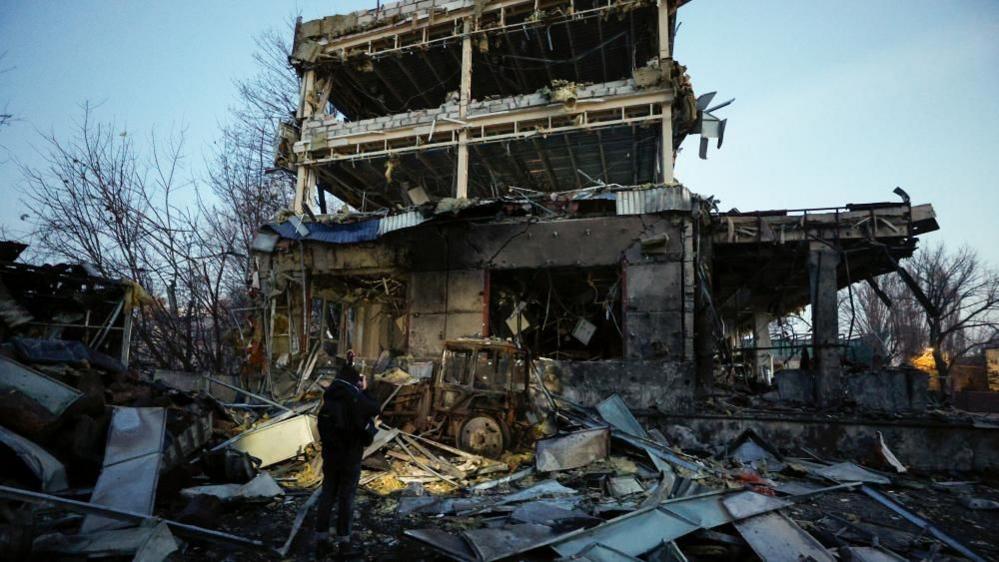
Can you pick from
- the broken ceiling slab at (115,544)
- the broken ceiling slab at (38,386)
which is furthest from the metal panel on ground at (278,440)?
Answer: the broken ceiling slab at (115,544)

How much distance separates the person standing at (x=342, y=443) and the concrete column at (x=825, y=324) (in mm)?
10838

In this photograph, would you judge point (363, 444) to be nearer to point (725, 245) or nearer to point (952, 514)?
point (952, 514)

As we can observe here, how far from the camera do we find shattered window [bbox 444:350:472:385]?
328 inches

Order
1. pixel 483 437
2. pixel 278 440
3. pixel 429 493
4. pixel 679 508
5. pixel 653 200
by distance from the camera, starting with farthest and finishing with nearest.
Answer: pixel 653 200
pixel 483 437
pixel 278 440
pixel 429 493
pixel 679 508

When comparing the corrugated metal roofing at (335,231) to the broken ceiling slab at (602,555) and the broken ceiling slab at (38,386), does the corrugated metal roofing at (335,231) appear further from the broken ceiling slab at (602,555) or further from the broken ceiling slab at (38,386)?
the broken ceiling slab at (602,555)

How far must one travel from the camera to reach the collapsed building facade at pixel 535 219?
1059cm

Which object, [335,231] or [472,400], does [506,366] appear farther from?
[335,231]

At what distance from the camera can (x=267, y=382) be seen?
41.6 ft

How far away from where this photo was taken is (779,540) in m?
4.44

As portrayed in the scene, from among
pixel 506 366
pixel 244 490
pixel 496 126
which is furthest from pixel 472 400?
pixel 496 126

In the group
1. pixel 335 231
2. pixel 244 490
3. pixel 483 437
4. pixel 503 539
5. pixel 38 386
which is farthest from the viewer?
pixel 335 231

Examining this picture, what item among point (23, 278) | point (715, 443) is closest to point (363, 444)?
point (715, 443)

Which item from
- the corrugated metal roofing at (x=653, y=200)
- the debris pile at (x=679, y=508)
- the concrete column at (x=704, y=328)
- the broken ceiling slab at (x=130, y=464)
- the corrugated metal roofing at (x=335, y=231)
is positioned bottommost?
the debris pile at (x=679, y=508)

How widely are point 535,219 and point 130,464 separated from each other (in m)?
8.56
